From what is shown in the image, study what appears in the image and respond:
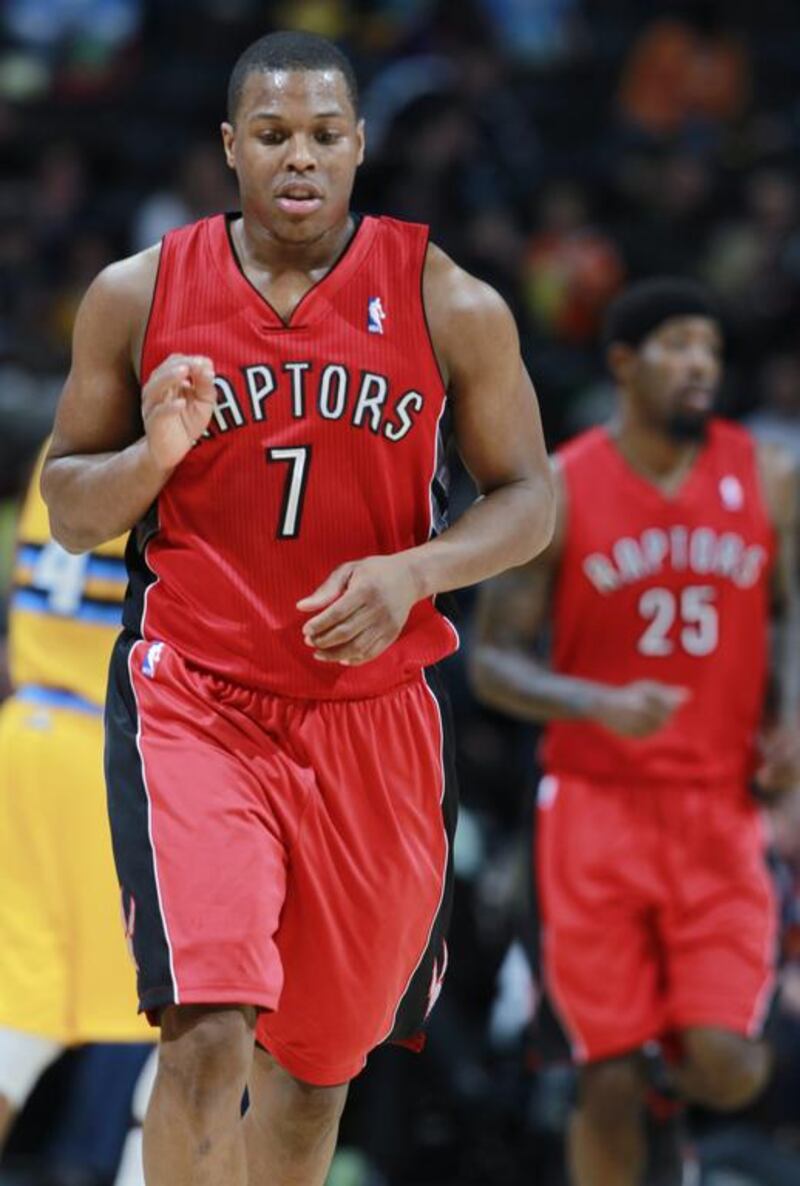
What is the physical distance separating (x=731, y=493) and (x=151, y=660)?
2.89m

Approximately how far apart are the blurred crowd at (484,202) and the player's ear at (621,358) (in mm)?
1988

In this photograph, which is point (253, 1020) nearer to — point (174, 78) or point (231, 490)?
point (231, 490)

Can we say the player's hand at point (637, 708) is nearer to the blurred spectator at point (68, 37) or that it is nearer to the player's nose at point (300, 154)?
the player's nose at point (300, 154)

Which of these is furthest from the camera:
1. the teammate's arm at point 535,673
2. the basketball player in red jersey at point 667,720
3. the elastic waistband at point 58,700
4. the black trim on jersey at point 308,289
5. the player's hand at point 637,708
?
the basketball player in red jersey at point 667,720

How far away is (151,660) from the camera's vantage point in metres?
4.38

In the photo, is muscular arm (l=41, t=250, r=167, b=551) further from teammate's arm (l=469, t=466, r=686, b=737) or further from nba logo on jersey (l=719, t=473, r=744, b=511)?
nba logo on jersey (l=719, t=473, r=744, b=511)

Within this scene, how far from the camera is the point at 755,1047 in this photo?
636cm

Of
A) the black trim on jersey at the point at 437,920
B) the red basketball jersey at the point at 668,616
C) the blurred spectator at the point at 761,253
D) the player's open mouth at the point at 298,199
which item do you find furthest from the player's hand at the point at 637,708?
the blurred spectator at the point at 761,253

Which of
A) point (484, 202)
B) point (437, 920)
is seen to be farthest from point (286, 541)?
point (484, 202)

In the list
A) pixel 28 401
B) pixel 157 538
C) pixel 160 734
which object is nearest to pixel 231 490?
pixel 157 538

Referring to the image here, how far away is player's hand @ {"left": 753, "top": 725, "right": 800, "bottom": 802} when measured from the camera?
658 centimetres

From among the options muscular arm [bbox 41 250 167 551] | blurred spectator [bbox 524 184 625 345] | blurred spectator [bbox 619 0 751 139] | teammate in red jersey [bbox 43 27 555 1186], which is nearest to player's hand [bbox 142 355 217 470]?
teammate in red jersey [bbox 43 27 555 1186]

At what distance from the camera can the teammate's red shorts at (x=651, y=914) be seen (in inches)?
252

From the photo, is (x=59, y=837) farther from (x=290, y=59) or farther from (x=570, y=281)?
(x=570, y=281)
